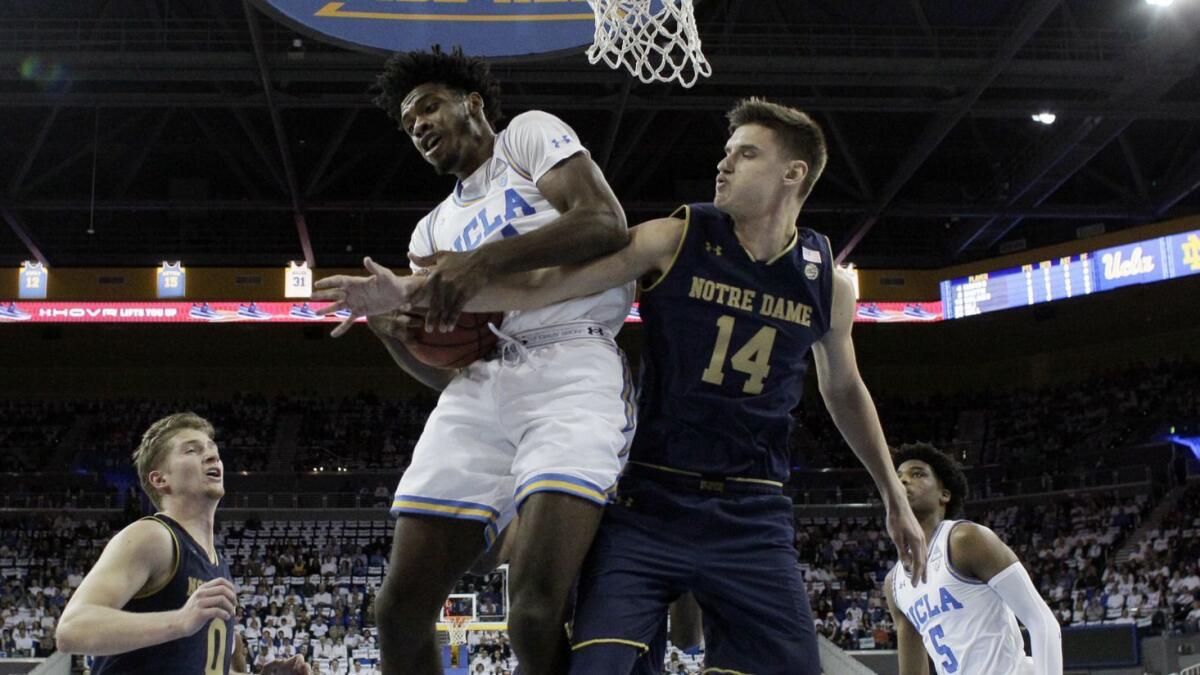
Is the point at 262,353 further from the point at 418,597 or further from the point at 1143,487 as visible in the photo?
the point at 418,597

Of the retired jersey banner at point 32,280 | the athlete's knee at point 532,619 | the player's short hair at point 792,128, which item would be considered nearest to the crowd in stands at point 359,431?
the retired jersey banner at point 32,280

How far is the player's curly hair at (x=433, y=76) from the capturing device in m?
4.00

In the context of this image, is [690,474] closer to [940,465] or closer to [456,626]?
[940,465]

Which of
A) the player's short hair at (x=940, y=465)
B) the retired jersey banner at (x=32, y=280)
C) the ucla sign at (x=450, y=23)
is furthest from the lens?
the retired jersey banner at (x=32, y=280)

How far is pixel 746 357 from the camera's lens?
3.61 m

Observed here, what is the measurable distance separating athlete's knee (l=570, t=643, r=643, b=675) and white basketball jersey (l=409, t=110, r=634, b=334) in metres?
0.93

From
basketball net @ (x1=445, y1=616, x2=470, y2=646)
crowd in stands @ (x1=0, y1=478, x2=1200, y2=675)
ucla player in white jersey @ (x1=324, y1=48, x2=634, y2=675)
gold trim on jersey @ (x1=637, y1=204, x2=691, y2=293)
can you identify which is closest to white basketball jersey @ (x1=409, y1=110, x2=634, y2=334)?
ucla player in white jersey @ (x1=324, y1=48, x2=634, y2=675)

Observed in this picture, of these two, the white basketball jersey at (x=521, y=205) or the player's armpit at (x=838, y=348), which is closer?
the white basketball jersey at (x=521, y=205)

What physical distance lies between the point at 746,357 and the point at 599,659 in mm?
953

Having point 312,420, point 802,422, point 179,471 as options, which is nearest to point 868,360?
point 802,422

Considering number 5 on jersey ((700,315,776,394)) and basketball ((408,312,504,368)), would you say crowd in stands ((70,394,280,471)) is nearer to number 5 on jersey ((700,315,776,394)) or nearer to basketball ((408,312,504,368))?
basketball ((408,312,504,368))

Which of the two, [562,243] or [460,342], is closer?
[562,243]

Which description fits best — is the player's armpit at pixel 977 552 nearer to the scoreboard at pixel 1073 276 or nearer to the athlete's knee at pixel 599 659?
the athlete's knee at pixel 599 659

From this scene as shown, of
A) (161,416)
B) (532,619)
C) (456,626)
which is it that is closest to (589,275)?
(532,619)
